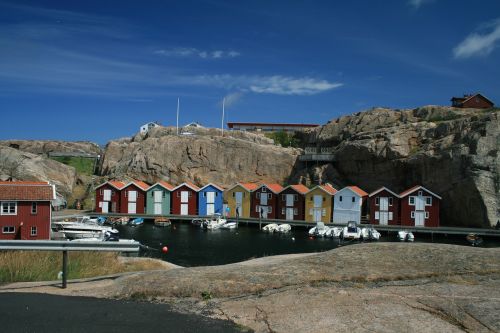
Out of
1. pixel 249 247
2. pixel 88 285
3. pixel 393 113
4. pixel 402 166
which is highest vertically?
pixel 393 113

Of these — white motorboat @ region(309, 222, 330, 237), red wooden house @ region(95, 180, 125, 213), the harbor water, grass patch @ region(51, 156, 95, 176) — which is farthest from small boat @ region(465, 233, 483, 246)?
grass patch @ region(51, 156, 95, 176)

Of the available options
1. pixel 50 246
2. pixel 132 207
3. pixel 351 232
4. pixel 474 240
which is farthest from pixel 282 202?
pixel 50 246

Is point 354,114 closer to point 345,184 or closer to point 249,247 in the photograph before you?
point 345,184

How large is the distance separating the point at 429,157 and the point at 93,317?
8810 cm

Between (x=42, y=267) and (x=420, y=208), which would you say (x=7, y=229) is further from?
(x=420, y=208)

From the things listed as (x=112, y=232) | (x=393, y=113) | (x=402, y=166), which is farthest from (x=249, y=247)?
(x=393, y=113)

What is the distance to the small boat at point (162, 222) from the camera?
274 feet

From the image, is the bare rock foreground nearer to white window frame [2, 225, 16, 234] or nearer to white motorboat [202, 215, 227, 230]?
white window frame [2, 225, 16, 234]

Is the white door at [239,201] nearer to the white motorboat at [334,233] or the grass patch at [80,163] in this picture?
the white motorboat at [334,233]

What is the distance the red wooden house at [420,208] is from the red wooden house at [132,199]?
52055 mm

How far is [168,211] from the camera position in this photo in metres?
94.9

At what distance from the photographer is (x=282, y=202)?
298 feet

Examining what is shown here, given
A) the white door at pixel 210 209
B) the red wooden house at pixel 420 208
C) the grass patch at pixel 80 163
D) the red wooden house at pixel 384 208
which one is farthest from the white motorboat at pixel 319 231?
the grass patch at pixel 80 163

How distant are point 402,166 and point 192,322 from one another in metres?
91.4
